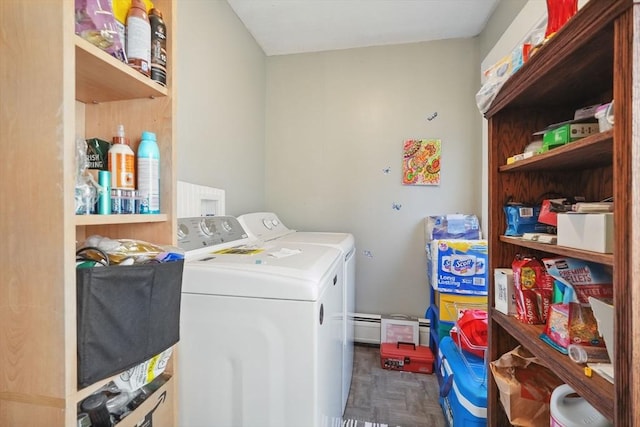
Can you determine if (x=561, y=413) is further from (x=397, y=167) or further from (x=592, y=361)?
(x=397, y=167)

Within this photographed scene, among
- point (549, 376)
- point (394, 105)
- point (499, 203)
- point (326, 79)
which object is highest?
point (326, 79)

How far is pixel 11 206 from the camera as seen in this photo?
23.0 inches

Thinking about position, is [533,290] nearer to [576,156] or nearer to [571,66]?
[576,156]

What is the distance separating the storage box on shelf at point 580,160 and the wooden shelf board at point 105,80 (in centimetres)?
103

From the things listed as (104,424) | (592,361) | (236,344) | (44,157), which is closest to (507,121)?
(592,361)

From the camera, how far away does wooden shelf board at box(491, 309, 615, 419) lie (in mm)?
589

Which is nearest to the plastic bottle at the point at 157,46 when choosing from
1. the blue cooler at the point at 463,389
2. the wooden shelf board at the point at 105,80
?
the wooden shelf board at the point at 105,80

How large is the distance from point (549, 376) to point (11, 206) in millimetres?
1608

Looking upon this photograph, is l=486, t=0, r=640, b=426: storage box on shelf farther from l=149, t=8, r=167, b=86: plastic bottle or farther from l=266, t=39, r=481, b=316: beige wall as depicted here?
l=266, t=39, r=481, b=316: beige wall

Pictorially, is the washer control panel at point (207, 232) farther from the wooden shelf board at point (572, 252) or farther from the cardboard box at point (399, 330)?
the cardboard box at point (399, 330)

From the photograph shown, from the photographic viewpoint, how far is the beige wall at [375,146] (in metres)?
2.39

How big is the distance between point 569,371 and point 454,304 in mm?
1333

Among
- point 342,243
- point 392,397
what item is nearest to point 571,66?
point 342,243

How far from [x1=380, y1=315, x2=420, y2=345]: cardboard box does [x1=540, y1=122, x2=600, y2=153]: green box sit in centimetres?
187
